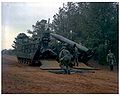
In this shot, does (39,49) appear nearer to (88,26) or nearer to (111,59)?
(88,26)

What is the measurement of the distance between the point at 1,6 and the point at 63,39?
2223mm

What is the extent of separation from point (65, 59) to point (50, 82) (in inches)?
51.3

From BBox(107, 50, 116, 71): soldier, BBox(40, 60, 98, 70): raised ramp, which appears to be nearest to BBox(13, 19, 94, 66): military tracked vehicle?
BBox(40, 60, 98, 70): raised ramp

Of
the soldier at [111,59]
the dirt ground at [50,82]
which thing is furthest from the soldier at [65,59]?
the soldier at [111,59]

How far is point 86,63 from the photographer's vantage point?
1293cm

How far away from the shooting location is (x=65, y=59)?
40.5 ft

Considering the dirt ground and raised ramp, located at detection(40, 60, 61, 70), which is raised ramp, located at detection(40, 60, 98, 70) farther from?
the dirt ground

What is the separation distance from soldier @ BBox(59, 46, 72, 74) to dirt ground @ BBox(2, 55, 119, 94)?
314mm

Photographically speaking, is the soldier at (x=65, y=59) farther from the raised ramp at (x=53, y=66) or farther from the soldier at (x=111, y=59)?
the soldier at (x=111, y=59)

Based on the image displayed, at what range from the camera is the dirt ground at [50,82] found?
10.9 metres

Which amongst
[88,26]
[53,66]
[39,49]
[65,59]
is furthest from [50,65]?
[88,26]

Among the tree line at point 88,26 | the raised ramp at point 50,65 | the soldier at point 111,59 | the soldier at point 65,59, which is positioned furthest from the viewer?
the raised ramp at point 50,65

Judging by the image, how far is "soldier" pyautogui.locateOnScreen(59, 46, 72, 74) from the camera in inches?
484

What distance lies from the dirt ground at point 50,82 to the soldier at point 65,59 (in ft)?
1.03
